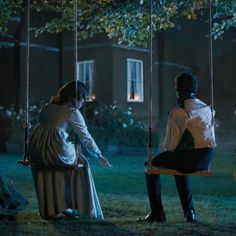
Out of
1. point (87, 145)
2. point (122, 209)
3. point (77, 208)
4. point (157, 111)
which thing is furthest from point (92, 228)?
point (157, 111)

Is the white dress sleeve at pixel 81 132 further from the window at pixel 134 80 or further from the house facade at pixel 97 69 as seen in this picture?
the window at pixel 134 80

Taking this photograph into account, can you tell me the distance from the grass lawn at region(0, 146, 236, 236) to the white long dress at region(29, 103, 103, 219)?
23 centimetres

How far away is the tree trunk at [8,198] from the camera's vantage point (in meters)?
8.80

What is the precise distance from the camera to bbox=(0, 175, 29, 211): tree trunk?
8.80 m

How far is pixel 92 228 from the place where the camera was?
7273 mm

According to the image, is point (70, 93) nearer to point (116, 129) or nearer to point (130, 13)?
point (130, 13)

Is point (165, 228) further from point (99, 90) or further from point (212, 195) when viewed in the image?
point (99, 90)

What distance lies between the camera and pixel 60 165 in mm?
7539

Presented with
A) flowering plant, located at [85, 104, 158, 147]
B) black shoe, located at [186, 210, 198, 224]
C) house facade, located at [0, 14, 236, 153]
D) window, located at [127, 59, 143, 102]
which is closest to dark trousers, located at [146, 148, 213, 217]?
black shoe, located at [186, 210, 198, 224]

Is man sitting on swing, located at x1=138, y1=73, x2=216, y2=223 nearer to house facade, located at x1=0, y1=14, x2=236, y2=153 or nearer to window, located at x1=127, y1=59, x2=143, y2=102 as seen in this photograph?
house facade, located at x1=0, y1=14, x2=236, y2=153

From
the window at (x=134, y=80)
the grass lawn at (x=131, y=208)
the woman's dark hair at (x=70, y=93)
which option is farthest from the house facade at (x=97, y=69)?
the woman's dark hair at (x=70, y=93)

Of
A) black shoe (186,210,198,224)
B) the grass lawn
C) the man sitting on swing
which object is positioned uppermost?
the man sitting on swing

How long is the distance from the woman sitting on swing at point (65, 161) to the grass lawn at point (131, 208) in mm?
235

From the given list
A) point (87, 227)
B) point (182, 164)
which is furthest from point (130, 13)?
point (87, 227)
